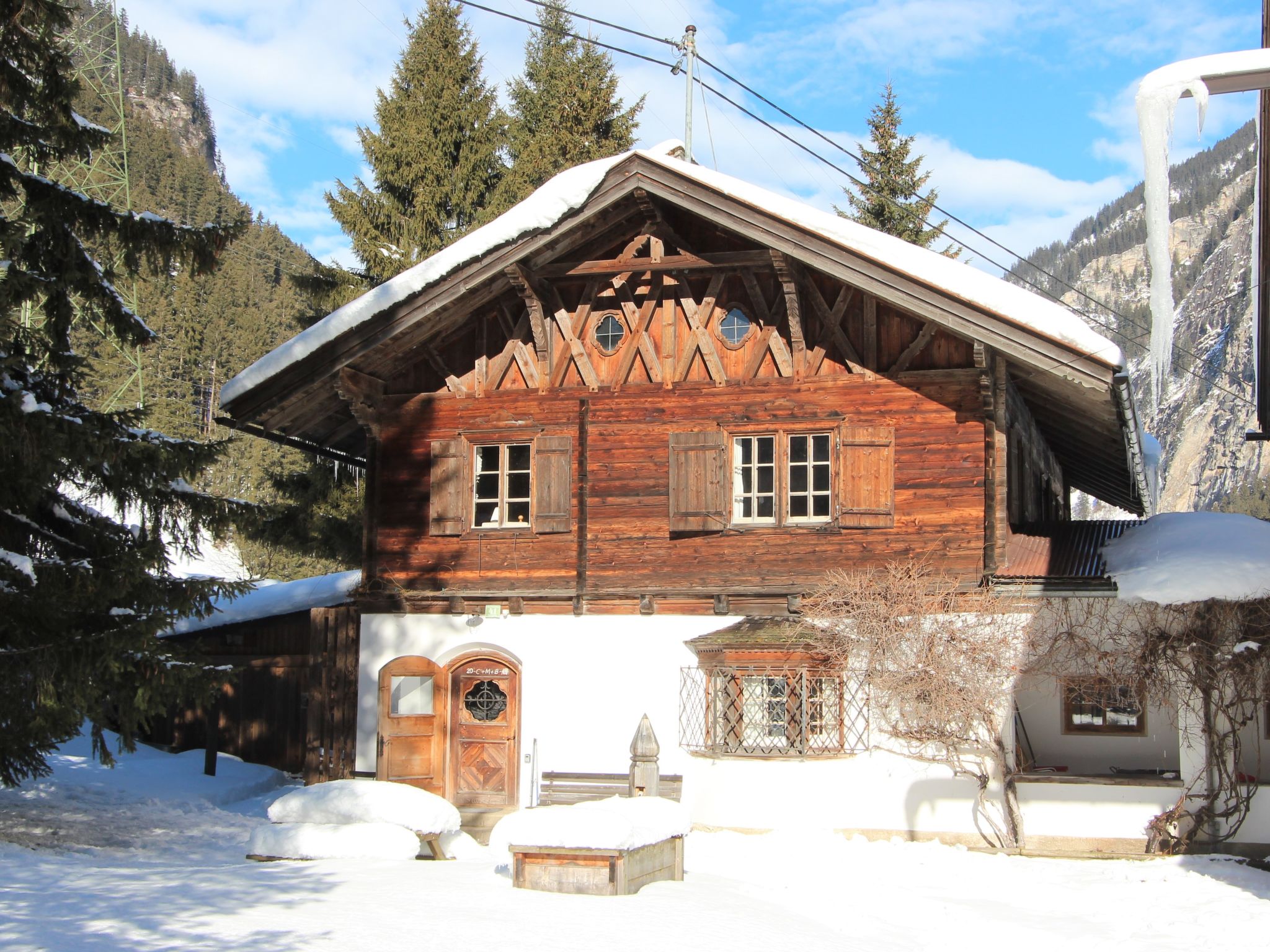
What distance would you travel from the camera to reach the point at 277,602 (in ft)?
71.3

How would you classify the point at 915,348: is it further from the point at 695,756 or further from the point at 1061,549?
the point at 695,756

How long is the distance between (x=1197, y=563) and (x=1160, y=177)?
29.1 feet

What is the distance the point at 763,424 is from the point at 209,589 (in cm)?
702

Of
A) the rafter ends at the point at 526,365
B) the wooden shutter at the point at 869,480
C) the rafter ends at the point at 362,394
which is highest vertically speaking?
the rafter ends at the point at 526,365

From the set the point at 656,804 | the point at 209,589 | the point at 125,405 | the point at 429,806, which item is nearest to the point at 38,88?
the point at 209,589

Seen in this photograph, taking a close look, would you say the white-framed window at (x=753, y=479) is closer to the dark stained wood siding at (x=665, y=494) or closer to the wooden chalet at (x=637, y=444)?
the wooden chalet at (x=637, y=444)

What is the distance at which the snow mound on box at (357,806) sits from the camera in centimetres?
1223

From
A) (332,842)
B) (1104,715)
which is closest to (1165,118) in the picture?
(332,842)

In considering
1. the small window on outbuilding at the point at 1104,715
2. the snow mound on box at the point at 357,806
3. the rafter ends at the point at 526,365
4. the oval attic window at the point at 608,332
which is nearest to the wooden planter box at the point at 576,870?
the snow mound on box at the point at 357,806

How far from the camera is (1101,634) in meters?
14.8

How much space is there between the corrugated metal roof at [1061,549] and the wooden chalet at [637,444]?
1.35 ft

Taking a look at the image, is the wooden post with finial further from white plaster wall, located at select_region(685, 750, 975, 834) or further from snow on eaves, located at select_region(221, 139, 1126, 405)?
snow on eaves, located at select_region(221, 139, 1126, 405)

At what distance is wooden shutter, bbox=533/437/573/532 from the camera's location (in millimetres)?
16844

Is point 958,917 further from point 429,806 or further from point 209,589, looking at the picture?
point 209,589
